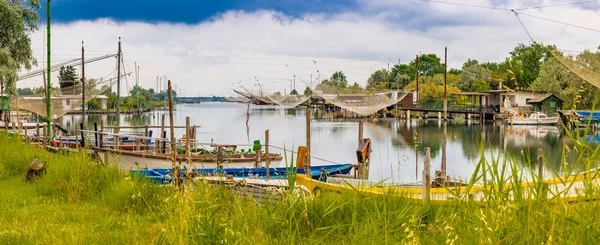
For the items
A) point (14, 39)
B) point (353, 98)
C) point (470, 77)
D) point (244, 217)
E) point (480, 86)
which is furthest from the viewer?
point (470, 77)

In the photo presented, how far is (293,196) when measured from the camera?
182 inches

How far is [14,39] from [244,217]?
21618mm

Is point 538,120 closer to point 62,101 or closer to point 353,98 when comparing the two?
point 353,98

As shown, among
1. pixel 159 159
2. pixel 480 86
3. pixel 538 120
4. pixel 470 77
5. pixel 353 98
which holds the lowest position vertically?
pixel 159 159

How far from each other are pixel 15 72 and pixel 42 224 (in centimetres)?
1863

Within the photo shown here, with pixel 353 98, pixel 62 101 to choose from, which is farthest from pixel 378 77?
pixel 62 101

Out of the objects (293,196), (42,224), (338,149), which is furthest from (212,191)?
(338,149)

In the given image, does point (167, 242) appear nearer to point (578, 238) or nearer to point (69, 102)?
point (578, 238)

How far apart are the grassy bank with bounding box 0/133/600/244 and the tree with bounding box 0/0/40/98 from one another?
14.9 meters

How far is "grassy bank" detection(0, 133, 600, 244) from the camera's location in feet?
10.3

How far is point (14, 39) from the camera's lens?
74.0ft

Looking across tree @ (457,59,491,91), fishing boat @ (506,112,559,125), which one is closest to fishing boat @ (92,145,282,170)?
fishing boat @ (506,112,559,125)

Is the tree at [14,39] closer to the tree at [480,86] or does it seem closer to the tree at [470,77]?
the tree at [480,86]

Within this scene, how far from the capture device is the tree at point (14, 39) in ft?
70.3
